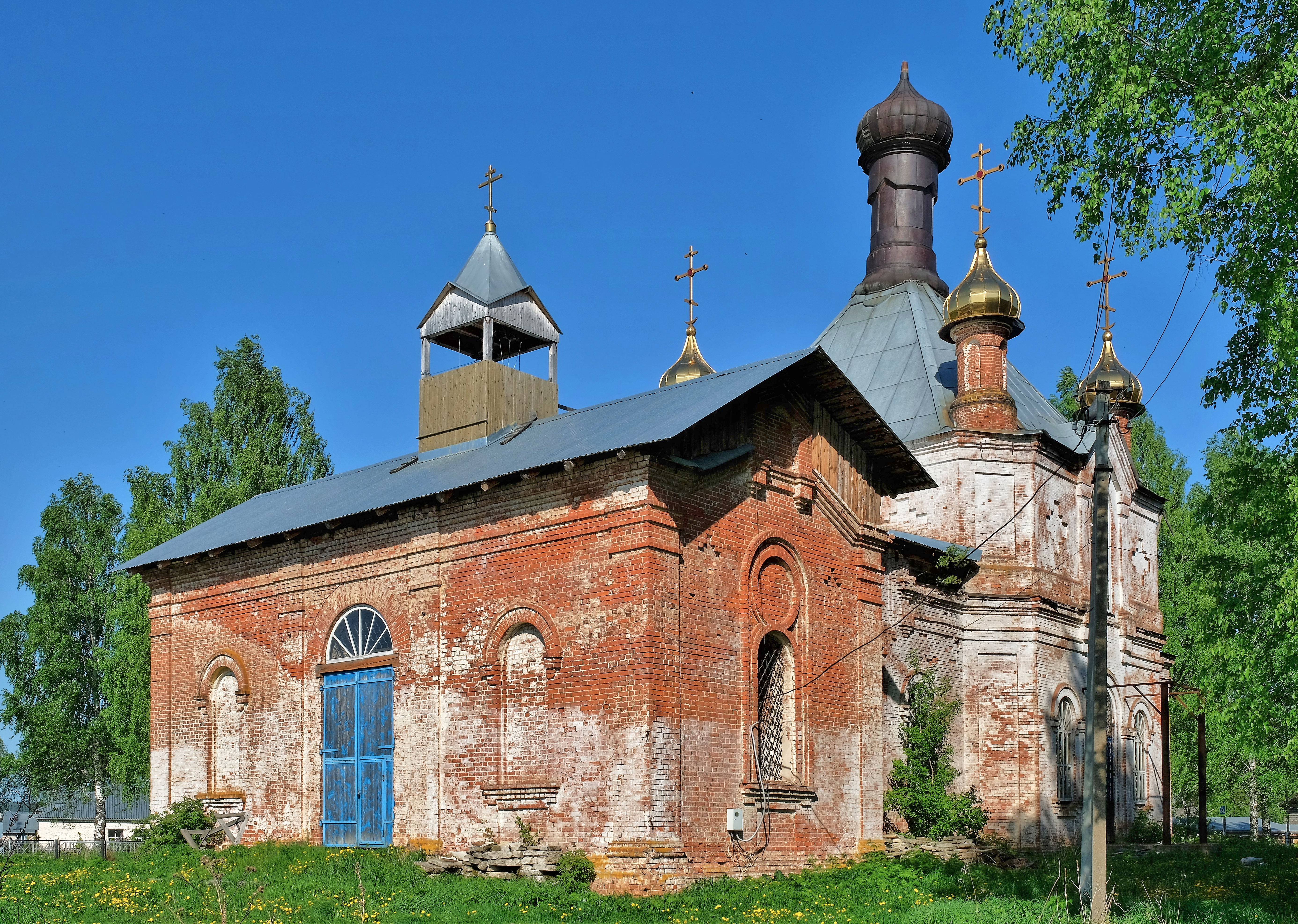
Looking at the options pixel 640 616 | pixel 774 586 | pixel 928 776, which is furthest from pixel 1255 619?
pixel 640 616

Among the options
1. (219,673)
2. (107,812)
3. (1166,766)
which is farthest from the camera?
(107,812)

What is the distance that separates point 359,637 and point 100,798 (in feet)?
52.4

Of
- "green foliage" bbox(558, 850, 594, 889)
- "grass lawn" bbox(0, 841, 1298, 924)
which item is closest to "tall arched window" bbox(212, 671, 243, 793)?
"grass lawn" bbox(0, 841, 1298, 924)

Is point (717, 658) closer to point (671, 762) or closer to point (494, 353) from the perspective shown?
point (671, 762)

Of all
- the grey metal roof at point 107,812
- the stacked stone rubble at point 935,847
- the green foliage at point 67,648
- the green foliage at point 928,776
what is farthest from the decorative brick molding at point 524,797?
the grey metal roof at point 107,812

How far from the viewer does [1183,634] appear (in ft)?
102

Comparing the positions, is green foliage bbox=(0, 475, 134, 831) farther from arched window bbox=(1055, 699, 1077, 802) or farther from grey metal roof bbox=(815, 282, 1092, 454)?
arched window bbox=(1055, 699, 1077, 802)

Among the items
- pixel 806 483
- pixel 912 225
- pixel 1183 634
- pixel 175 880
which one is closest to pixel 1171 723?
pixel 1183 634

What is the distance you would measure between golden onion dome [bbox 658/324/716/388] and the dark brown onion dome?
5.30 m

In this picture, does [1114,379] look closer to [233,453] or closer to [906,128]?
[906,128]

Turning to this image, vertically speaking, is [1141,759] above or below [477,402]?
below

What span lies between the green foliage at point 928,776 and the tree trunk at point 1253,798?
15149 mm

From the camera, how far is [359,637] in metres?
16.2

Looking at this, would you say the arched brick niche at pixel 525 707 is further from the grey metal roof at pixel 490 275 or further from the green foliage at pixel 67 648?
the green foliage at pixel 67 648
